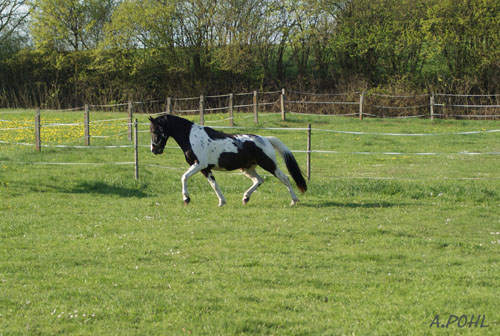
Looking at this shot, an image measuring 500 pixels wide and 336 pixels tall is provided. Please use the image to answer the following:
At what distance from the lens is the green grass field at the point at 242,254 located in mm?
5492

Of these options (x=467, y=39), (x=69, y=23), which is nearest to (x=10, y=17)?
(x=69, y=23)

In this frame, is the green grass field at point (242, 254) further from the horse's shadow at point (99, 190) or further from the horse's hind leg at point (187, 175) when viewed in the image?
the horse's hind leg at point (187, 175)

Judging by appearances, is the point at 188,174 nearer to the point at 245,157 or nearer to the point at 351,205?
the point at 245,157

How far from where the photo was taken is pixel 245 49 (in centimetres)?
4028

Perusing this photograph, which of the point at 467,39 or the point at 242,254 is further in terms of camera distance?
the point at 467,39

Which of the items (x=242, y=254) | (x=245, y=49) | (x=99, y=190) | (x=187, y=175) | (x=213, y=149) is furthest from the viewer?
(x=245, y=49)

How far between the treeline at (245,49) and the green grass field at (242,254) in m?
22.0

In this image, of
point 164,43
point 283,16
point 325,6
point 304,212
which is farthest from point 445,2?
point 304,212

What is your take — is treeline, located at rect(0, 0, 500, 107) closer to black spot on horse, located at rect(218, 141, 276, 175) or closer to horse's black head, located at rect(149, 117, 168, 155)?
black spot on horse, located at rect(218, 141, 276, 175)

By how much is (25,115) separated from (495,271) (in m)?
32.2

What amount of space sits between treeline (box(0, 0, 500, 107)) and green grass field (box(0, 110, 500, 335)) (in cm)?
2200

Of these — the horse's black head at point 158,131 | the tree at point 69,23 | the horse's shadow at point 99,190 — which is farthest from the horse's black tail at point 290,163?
the tree at point 69,23

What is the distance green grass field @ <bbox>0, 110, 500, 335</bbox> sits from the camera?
5.49 metres

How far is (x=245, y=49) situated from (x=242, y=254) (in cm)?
3373
